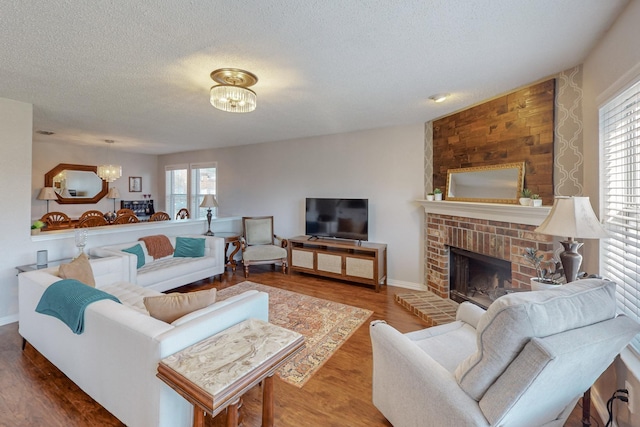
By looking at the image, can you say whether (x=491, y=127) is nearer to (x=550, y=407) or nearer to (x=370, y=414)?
(x=550, y=407)

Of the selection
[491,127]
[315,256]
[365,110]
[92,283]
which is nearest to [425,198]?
[491,127]

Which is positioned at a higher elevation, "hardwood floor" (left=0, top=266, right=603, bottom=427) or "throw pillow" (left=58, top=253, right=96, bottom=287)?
"throw pillow" (left=58, top=253, right=96, bottom=287)

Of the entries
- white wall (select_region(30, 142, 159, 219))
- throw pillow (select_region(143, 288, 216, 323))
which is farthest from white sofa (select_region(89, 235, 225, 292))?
white wall (select_region(30, 142, 159, 219))

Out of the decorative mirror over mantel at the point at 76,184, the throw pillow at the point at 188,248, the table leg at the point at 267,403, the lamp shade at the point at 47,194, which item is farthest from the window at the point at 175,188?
the table leg at the point at 267,403

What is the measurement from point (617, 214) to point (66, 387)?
399 cm

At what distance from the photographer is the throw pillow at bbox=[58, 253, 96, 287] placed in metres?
2.33

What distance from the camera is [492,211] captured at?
2885 millimetres

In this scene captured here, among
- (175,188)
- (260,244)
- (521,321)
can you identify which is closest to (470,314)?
(521,321)

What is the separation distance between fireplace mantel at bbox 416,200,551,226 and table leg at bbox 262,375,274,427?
2506 mm

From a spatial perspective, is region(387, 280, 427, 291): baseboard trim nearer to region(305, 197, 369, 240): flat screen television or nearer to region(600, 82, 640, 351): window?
region(305, 197, 369, 240): flat screen television

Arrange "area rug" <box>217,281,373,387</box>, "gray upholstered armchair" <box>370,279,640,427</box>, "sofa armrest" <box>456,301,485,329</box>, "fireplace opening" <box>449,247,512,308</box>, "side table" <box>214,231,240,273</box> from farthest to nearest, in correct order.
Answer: "side table" <box>214,231,240,273</box>
"fireplace opening" <box>449,247,512,308</box>
"area rug" <box>217,281,373,387</box>
"sofa armrest" <box>456,301,485,329</box>
"gray upholstered armchair" <box>370,279,640,427</box>

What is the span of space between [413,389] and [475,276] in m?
2.56

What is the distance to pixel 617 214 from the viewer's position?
1.78 meters

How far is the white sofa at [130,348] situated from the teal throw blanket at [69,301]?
63 mm
